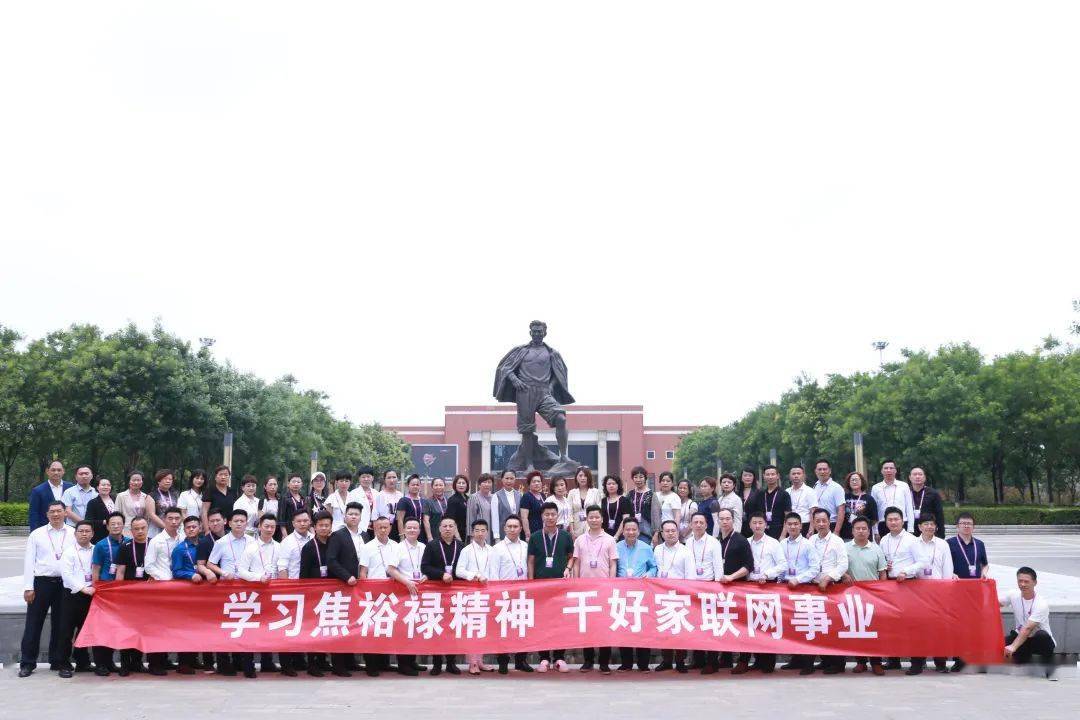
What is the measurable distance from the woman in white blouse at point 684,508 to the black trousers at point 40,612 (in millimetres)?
5835

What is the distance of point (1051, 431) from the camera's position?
3127cm

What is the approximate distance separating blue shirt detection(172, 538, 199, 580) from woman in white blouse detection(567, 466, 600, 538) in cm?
387

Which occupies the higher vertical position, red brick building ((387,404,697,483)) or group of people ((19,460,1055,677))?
red brick building ((387,404,697,483))

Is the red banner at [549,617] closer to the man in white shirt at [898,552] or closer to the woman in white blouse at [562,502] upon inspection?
the man in white shirt at [898,552]

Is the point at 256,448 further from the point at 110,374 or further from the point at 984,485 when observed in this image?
the point at 984,485

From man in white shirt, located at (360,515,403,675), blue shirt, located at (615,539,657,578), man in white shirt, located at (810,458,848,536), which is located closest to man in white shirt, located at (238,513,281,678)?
man in white shirt, located at (360,515,403,675)

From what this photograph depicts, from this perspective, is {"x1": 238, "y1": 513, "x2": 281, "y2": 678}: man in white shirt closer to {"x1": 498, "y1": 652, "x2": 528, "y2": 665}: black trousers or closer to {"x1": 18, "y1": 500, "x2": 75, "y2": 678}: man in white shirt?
{"x1": 498, "y1": 652, "x2": 528, "y2": 665}: black trousers

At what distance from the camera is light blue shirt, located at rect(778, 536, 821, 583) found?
823cm

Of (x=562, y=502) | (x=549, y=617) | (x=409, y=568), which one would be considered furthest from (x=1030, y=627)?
(x=409, y=568)

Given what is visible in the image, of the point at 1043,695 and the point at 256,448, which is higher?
the point at 256,448

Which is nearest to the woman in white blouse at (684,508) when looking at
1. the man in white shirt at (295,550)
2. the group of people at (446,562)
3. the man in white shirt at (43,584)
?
the group of people at (446,562)

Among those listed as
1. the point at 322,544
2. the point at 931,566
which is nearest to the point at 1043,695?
the point at 931,566

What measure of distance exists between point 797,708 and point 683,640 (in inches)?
56.8

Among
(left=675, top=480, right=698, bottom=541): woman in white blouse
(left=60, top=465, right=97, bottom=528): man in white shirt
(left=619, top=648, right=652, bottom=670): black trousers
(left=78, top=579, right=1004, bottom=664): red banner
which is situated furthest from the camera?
(left=675, top=480, right=698, bottom=541): woman in white blouse
